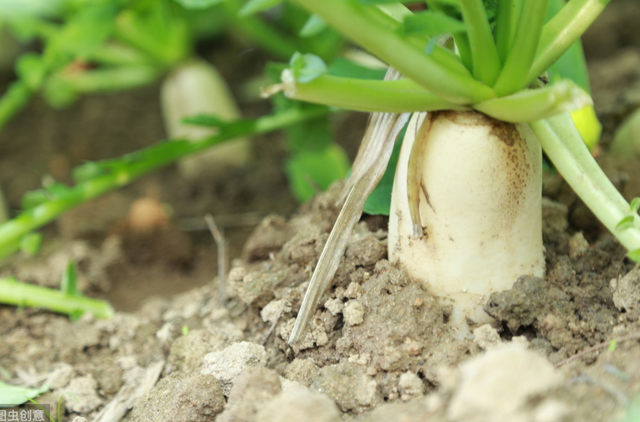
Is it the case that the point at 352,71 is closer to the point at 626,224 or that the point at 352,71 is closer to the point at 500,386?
the point at 626,224

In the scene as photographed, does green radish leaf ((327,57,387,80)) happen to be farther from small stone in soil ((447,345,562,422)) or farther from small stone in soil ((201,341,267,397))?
small stone in soil ((447,345,562,422))

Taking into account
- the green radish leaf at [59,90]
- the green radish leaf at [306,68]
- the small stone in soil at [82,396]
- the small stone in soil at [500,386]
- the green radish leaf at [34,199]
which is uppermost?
the green radish leaf at [306,68]

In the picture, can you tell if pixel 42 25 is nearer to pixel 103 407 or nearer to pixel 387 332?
pixel 103 407

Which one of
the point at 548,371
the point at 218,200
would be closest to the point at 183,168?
the point at 218,200

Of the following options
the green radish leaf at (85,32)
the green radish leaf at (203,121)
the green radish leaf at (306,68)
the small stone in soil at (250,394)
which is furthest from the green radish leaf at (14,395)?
the green radish leaf at (85,32)

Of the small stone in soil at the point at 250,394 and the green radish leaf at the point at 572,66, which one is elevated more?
the green radish leaf at the point at 572,66

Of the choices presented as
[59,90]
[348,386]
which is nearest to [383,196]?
[348,386]

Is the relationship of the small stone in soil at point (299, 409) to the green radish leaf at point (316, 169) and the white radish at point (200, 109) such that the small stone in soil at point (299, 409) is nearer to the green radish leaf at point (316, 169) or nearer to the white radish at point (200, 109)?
the green radish leaf at point (316, 169)

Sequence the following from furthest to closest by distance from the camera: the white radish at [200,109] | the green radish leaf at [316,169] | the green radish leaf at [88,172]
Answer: the white radish at [200,109] → the green radish leaf at [316,169] → the green radish leaf at [88,172]
